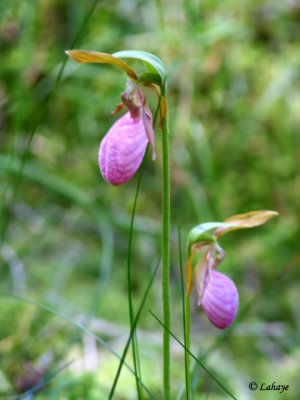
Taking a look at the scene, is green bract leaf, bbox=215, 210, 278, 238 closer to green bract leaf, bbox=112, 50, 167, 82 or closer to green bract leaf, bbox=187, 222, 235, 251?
green bract leaf, bbox=187, 222, 235, 251

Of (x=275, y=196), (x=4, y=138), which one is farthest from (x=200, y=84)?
(x=4, y=138)

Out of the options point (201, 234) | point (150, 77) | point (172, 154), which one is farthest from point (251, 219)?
point (172, 154)

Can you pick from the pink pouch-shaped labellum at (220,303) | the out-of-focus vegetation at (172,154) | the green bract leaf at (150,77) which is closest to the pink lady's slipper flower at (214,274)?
the pink pouch-shaped labellum at (220,303)

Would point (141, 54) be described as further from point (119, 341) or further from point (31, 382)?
point (119, 341)

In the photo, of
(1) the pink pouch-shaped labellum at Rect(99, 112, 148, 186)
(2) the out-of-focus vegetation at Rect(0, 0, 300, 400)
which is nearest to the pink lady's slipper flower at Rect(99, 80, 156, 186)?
(1) the pink pouch-shaped labellum at Rect(99, 112, 148, 186)

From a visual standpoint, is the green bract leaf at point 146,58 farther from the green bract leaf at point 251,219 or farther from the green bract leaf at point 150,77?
the green bract leaf at point 251,219

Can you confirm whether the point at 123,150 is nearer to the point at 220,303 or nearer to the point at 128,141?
the point at 128,141

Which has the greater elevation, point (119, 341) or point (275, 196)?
point (275, 196)
